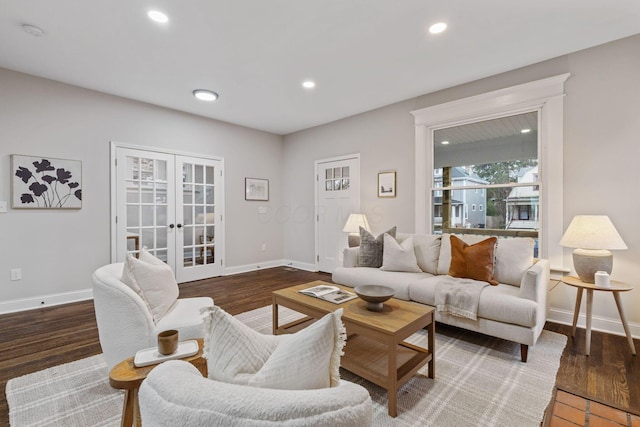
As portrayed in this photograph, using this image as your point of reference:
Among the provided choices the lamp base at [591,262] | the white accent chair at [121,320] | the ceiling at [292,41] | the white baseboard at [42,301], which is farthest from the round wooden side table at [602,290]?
the white baseboard at [42,301]

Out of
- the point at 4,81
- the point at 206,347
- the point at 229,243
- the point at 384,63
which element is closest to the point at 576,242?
the point at 384,63

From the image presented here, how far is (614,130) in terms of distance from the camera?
9.01ft

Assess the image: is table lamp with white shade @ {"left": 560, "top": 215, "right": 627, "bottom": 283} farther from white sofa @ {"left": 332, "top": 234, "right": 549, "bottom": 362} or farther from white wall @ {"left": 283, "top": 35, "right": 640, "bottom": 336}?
white wall @ {"left": 283, "top": 35, "right": 640, "bottom": 336}

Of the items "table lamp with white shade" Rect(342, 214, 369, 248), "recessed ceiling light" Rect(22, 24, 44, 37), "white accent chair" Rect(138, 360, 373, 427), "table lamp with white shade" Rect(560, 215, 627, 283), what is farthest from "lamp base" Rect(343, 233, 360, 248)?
"recessed ceiling light" Rect(22, 24, 44, 37)

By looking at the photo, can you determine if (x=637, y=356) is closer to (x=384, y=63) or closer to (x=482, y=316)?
(x=482, y=316)

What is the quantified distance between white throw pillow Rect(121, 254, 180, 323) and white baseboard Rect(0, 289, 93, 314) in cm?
259

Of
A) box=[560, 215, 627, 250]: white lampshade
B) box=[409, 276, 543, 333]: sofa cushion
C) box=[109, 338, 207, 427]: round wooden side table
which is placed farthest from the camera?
box=[560, 215, 627, 250]: white lampshade

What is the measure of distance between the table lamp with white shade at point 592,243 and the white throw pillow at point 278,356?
2.68 metres

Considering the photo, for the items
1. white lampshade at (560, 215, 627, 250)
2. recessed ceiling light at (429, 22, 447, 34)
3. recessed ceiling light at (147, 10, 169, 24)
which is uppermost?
recessed ceiling light at (429, 22, 447, 34)

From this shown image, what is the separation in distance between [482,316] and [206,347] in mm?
Result: 2288

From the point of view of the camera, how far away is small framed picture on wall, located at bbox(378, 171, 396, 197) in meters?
4.33

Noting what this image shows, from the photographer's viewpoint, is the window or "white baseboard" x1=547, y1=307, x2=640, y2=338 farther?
the window

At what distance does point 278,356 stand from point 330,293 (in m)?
1.67

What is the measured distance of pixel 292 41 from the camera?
2.74 m
